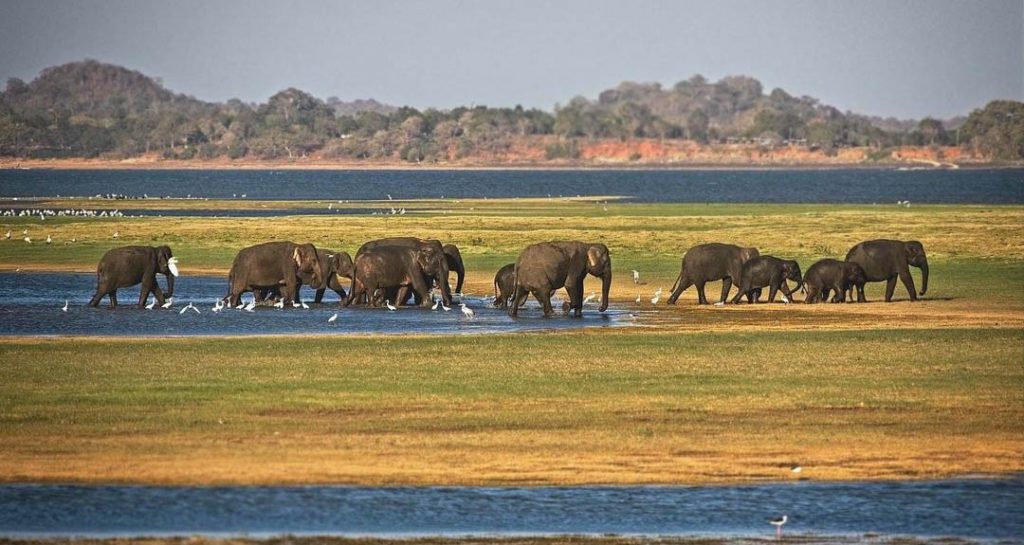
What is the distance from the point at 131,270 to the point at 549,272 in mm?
8526

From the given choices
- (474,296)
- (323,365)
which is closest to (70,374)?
(323,365)

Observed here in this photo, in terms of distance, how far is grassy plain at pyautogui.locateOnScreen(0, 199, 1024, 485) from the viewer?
18.4m

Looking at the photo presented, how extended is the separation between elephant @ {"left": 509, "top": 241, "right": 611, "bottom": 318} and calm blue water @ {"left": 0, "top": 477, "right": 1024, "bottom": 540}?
15546 mm

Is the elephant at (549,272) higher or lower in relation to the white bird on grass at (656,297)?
higher

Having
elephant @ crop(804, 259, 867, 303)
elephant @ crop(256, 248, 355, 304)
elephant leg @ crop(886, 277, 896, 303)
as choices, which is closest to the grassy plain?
elephant @ crop(804, 259, 867, 303)

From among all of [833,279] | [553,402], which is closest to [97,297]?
[833,279]

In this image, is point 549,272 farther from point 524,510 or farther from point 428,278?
point 524,510

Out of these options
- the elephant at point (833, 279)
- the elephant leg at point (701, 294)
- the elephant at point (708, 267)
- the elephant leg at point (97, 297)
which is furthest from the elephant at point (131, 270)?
the elephant at point (833, 279)

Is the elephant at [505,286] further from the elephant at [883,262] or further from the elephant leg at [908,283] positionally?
the elephant leg at [908,283]

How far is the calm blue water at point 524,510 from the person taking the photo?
53.2ft

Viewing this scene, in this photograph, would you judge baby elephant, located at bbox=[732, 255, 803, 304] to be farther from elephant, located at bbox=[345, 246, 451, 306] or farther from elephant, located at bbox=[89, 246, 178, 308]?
elephant, located at bbox=[89, 246, 178, 308]

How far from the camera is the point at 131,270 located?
34.5 m

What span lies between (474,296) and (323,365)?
13828 millimetres

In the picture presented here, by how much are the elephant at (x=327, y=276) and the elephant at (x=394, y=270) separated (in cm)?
78
